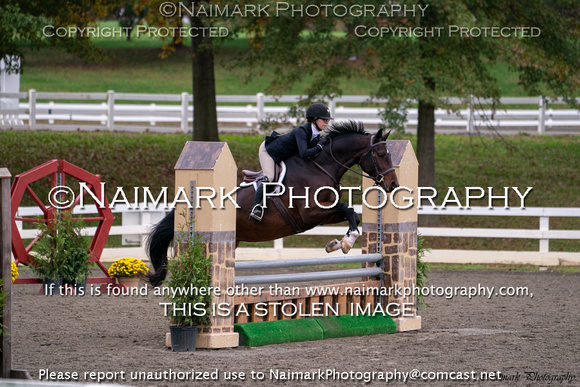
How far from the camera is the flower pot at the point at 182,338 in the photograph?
682cm

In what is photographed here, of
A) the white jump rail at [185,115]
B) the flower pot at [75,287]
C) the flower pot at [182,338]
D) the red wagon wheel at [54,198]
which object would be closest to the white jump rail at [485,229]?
the red wagon wheel at [54,198]

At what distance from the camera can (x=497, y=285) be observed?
11.4 m

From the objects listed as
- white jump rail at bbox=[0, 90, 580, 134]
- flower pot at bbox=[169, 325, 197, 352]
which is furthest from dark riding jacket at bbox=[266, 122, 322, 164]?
white jump rail at bbox=[0, 90, 580, 134]

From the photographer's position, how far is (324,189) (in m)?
7.25

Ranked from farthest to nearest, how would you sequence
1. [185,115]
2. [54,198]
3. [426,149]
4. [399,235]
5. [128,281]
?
[185,115] → [426,149] → [128,281] → [54,198] → [399,235]

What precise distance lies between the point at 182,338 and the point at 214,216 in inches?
41.7

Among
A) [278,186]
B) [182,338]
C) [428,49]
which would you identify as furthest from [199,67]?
[182,338]

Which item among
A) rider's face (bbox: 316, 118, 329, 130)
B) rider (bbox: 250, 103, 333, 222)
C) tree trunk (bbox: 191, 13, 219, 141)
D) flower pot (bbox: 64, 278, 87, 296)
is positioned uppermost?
tree trunk (bbox: 191, 13, 219, 141)

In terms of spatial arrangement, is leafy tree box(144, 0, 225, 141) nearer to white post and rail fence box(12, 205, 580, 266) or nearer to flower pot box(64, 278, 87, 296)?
white post and rail fence box(12, 205, 580, 266)

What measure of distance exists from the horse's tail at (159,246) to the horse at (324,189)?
0.49m

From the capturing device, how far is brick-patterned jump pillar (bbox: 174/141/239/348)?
6.91 metres

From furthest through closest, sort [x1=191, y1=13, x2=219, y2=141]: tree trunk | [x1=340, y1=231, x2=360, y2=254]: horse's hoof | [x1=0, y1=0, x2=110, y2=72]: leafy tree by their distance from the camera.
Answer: [x1=191, y1=13, x2=219, y2=141]: tree trunk → [x1=0, y1=0, x2=110, y2=72]: leafy tree → [x1=340, y1=231, x2=360, y2=254]: horse's hoof

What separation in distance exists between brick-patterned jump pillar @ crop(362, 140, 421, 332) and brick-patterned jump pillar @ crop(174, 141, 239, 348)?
168cm

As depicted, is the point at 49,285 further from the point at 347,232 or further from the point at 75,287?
the point at 347,232
